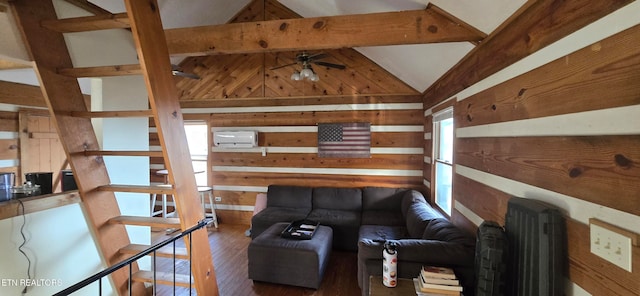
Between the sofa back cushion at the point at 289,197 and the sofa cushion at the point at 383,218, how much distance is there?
102cm

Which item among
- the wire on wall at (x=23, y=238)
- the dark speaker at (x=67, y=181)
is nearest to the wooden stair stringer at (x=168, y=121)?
the wire on wall at (x=23, y=238)

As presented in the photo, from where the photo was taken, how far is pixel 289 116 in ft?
15.3

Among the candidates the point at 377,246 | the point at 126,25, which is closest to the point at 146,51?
the point at 126,25

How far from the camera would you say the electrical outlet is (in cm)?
82

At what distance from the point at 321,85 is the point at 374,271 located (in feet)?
10.1

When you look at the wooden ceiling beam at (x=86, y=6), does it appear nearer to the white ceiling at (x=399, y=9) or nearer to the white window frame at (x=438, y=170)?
the white ceiling at (x=399, y=9)

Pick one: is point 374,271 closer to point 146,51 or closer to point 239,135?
point 146,51

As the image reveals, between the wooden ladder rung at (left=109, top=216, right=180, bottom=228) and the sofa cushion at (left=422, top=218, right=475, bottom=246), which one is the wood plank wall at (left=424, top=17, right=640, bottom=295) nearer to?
the sofa cushion at (left=422, top=218, right=475, bottom=246)

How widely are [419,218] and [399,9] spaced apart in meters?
2.11

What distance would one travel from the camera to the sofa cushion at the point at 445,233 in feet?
6.38

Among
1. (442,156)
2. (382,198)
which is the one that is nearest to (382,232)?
(382,198)

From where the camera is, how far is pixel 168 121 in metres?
1.50

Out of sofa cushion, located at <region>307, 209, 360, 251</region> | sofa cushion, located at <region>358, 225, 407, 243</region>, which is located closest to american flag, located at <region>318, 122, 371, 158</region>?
sofa cushion, located at <region>307, 209, 360, 251</region>

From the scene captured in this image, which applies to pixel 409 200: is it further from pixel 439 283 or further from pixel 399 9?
pixel 399 9
